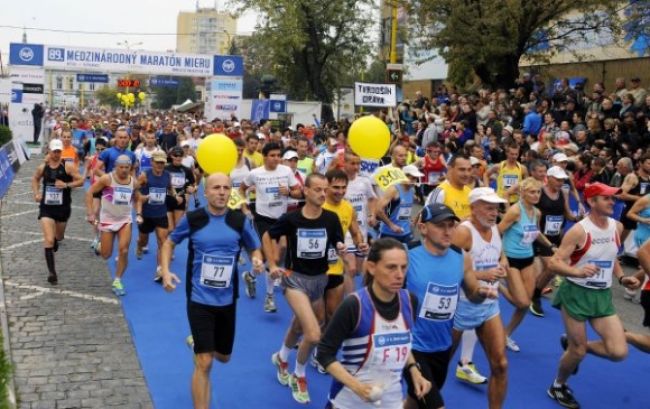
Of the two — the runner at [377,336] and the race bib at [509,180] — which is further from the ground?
the race bib at [509,180]

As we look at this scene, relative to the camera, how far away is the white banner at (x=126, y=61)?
28.3m

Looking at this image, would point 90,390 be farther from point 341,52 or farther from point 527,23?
point 341,52

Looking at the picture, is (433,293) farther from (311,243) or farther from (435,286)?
(311,243)

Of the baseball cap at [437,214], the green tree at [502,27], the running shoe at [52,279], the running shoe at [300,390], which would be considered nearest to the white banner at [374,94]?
the green tree at [502,27]

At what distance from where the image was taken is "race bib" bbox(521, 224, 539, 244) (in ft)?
22.9

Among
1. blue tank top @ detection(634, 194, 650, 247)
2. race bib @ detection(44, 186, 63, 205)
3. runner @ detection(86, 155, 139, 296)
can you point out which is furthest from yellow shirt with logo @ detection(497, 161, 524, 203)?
race bib @ detection(44, 186, 63, 205)

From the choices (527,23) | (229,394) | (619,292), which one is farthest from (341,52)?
(229,394)

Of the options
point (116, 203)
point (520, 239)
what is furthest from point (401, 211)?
point (116, 203)

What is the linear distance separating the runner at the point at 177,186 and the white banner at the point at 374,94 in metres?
5.74

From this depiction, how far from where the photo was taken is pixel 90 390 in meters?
5.90

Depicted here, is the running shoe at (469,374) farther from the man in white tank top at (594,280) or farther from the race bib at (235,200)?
the race bib at (235,200)

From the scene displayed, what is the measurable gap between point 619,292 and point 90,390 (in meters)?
7.80

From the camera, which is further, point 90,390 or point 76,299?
point 76,299

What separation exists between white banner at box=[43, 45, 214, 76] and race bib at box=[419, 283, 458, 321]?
2660 cm
